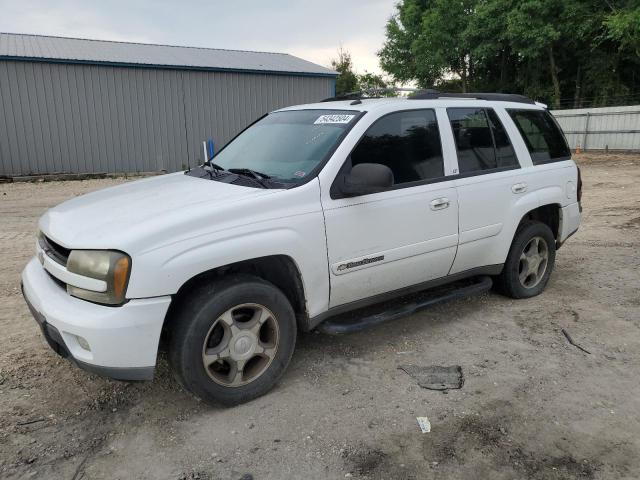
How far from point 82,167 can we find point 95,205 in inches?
575

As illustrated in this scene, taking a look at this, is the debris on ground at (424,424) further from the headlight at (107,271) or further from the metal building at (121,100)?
the metal building at (121,100)

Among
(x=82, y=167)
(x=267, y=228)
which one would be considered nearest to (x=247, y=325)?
(x=267, y=228)

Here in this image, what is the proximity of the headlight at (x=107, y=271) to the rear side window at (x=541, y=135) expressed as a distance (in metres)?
3.71

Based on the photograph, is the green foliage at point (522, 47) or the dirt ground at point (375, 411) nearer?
the dirt ground at point (375, 411)

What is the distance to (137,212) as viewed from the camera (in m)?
3.09

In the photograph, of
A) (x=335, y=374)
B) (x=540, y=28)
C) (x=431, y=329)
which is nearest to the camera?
(x=335, y=374)

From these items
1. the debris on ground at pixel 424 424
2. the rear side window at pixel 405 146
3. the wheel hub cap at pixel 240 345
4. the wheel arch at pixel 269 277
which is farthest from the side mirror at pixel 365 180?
the debris on ground at pixel 424 424

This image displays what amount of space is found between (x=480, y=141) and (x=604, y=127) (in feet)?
72.7

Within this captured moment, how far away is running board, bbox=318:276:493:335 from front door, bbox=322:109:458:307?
168 millimetres

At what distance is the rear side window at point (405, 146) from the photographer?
372 centimetres

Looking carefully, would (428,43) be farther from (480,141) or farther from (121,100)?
(480,141)

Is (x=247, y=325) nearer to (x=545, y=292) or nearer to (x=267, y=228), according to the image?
(x=267, y=228)

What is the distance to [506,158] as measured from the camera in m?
4.62

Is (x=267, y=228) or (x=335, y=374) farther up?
(x=267, y=228)
